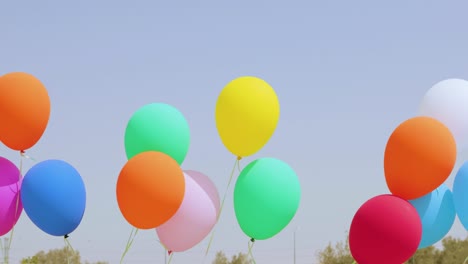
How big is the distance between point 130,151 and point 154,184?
78cm

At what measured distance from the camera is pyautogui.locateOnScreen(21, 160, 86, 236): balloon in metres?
8.16

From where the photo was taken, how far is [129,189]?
25.2 feet

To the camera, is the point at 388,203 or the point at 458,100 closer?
the point at 388,203

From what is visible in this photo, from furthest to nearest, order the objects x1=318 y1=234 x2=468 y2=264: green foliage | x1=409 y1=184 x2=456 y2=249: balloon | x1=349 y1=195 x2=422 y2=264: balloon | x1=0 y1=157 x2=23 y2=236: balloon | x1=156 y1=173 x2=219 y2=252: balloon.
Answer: x1=318 y1=234 x2=468 y2=264: green foliage
x1=0 y1=157 x2=23 y2=236: balloon
x1=156 y1=173 x2=219 y2=252: balloon
x1=409 y1=184 x2=456 y2=249: balloon
x1=349 y1=195 x2=422 y2=264: balloon

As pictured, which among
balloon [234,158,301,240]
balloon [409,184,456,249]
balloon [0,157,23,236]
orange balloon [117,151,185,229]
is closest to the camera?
orange balloon [117,151,185,229]

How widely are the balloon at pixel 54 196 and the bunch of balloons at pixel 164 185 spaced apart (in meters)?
0.65

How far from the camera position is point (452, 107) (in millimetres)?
8375

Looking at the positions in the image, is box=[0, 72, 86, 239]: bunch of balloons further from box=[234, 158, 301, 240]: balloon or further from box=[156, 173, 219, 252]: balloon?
box=[234, 158, 301, 240]: balloon

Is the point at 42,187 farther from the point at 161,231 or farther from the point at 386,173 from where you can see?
the point at 386,173

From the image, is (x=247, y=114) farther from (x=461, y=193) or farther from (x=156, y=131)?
(x=461, y=193)

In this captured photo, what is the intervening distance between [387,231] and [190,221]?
2079mm

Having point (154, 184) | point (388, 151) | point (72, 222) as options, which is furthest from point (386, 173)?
point (72, 222)

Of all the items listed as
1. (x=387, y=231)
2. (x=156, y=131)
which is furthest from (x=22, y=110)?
(x=387, y=231)

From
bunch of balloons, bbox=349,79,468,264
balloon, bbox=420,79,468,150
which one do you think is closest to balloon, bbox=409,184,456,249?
bunch of balloons, bbox=349,79,468,264
